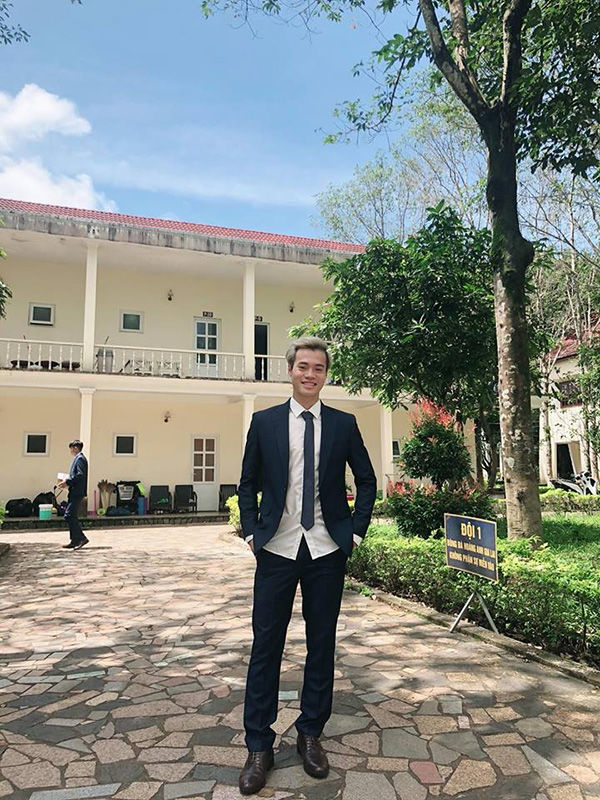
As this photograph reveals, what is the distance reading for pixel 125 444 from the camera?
53.8 ft

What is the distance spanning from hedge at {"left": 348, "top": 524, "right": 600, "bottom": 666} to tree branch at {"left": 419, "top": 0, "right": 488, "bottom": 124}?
506cm

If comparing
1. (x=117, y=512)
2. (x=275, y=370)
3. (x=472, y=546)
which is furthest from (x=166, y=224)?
(x=472, y=546)

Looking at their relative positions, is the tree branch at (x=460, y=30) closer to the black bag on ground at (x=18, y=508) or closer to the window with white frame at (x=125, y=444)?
the window with white frame at (x=125, y=444)

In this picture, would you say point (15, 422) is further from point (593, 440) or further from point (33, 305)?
point (593, 440)

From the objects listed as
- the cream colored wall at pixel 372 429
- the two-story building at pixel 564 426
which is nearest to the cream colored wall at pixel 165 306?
the cream colored wall at pixel 372 429

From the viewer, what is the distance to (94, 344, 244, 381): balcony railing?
15.8 metres

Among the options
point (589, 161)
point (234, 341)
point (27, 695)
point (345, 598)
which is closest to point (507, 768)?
point (27, 695)

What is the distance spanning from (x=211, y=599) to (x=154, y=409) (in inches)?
437

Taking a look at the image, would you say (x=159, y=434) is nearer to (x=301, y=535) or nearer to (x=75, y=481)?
(x=75, y=481)

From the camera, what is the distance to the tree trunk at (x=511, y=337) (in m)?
6.23

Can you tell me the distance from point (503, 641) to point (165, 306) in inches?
574

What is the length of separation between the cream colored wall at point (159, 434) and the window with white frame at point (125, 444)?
0.29 ft

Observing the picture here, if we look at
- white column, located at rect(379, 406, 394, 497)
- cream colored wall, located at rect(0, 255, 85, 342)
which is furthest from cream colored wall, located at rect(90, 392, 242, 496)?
white column, located at rect(379, 406, 394, 497)

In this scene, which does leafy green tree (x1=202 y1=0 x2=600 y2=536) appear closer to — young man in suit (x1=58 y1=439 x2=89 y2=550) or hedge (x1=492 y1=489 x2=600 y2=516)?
young man in suit (x1=58 y1=439 x2=89 y2=550)
